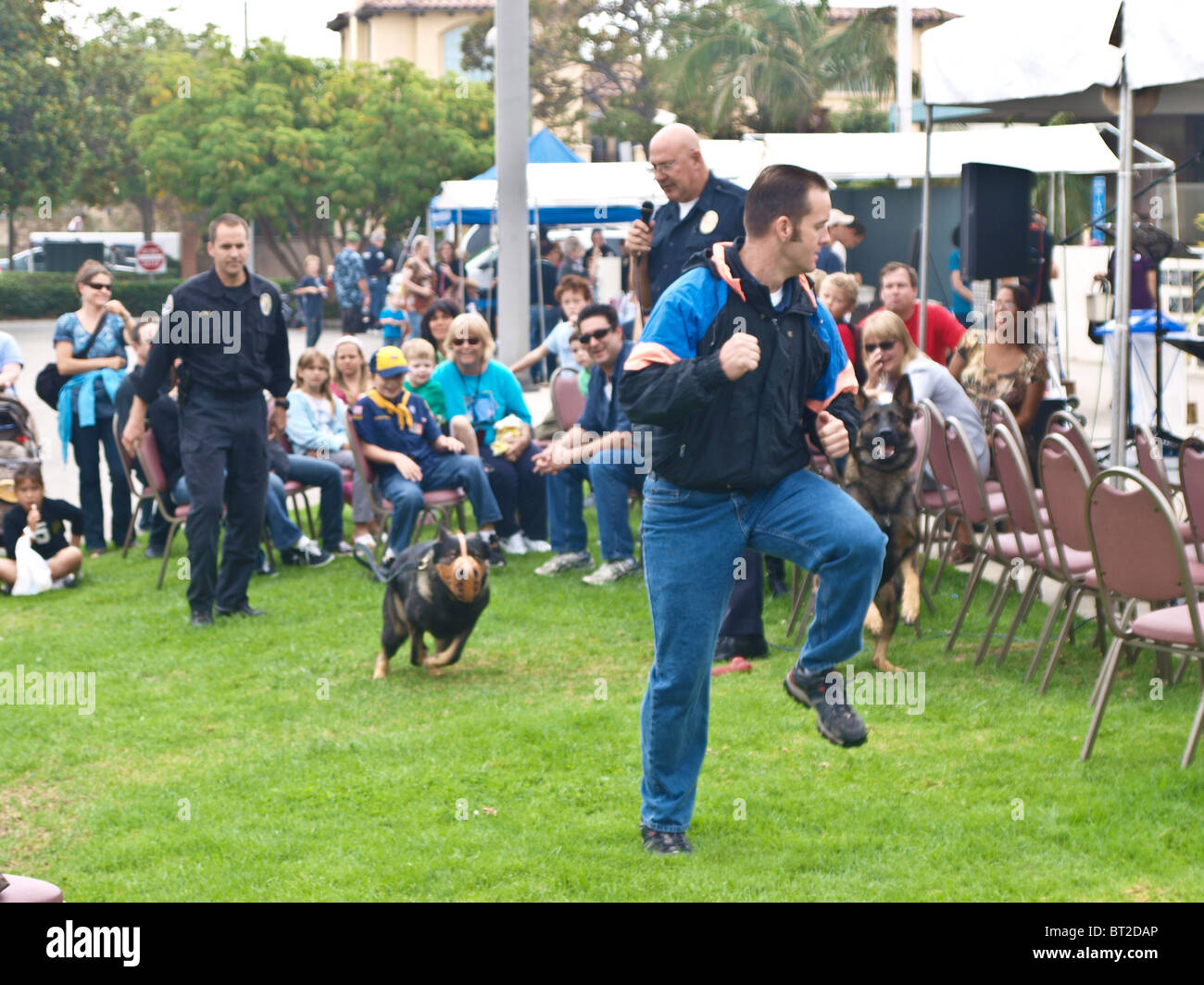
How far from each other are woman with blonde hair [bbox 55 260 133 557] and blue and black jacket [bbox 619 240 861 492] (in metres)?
7.32

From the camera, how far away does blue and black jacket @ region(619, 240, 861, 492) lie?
164 inches

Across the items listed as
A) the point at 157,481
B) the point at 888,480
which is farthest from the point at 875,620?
the point at 157,481

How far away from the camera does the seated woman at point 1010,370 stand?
8914 mm

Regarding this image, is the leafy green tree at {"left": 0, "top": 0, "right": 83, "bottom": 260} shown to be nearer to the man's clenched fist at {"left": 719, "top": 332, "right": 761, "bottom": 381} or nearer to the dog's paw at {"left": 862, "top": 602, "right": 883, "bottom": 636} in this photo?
the dog's paw at {"left": 862, "top": 602, "right": 883, "bottom": 636}

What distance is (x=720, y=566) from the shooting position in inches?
169

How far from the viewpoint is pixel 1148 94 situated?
830cm

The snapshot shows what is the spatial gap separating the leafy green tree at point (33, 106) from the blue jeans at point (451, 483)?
32213 mm

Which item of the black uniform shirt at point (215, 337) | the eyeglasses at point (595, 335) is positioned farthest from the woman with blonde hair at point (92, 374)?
the eyeglasses at point (595, 335)

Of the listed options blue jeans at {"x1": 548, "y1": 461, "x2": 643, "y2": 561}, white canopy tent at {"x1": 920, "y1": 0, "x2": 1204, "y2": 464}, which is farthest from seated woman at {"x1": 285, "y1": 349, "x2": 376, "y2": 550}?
white canopy tent at {"x1": 920, "y1": 0, "x2": 1204, "y2": 464}

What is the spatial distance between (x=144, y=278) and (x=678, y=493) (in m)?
43.5

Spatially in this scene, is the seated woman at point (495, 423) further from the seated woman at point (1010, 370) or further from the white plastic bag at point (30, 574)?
the seated woman at point (1010, 370)

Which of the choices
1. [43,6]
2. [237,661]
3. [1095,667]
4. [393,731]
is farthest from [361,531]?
[43,6]
